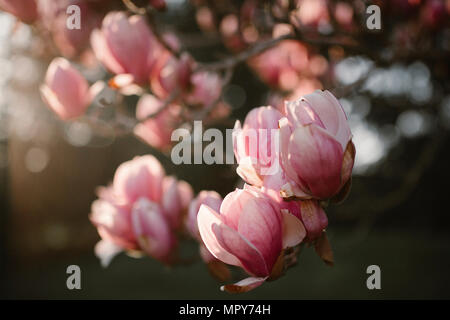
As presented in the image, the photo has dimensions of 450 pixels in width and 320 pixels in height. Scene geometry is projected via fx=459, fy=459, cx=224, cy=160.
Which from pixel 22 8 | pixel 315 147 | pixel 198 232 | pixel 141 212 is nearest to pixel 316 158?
pixel 315 147

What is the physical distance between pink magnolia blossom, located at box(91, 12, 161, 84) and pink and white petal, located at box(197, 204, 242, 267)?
443 mm

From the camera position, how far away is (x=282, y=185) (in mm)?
498

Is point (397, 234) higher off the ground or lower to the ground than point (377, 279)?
higher

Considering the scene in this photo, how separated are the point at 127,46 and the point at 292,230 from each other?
19.7 inches

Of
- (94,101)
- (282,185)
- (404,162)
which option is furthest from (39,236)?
(282,185)

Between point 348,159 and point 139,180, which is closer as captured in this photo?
point 348,159

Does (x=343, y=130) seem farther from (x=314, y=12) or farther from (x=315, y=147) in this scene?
(x=314, y=12)

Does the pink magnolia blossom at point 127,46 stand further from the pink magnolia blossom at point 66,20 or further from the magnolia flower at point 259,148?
the magnolia flower at point 259,148

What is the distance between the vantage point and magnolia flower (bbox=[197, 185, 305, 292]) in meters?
0.48

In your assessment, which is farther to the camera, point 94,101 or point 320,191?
point 94,101

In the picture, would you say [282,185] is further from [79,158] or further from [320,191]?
[79,158]

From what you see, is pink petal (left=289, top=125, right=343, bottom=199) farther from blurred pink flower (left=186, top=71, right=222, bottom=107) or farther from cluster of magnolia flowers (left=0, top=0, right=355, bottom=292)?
blurred pink flower (left=186, top=71, right=222, bottom=107)

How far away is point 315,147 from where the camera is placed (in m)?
0.47

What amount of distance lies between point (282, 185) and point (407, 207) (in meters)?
8.25
